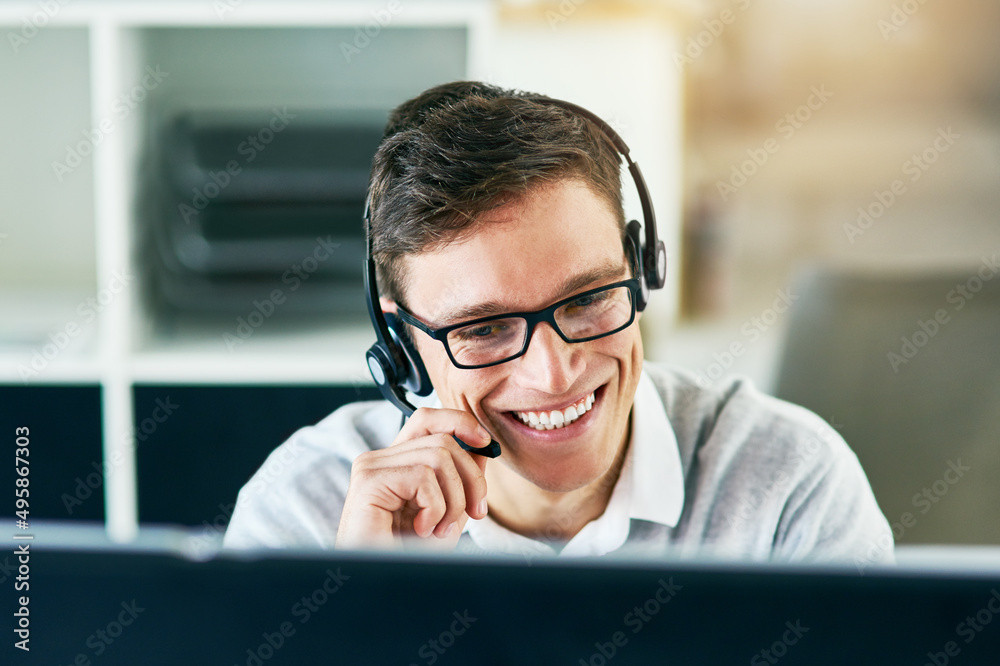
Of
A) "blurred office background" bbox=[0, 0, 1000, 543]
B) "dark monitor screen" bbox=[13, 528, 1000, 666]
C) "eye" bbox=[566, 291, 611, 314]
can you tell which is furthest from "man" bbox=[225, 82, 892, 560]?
"dark monitor screen" bbox=[13, 528, 1000, 666]

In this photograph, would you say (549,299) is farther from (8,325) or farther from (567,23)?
(8,325)

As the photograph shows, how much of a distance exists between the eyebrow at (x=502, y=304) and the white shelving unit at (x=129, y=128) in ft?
2.04

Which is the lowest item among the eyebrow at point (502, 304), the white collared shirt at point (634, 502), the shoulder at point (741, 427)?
the white collared shirt at point (634, 502)

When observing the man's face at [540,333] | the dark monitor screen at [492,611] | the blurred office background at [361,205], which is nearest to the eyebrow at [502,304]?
the man's face at [540,333]

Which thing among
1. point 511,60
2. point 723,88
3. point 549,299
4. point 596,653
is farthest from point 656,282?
point 723,88

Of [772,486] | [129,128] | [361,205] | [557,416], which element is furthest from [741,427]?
[129,128]

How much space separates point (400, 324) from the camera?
87cm

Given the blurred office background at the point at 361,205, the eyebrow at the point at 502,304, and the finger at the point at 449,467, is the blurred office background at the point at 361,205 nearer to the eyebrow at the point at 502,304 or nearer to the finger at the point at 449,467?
the eyebrow at the point at 502,304

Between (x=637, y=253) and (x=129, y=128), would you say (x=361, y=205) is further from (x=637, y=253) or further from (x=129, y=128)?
(x=637, y=253)

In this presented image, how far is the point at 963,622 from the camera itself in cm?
28

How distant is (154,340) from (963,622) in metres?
1.46

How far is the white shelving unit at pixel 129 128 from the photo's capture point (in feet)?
4.45

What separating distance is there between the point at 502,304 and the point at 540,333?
0.05 m

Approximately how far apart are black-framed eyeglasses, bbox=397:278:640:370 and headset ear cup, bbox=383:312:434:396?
0.10 ft
